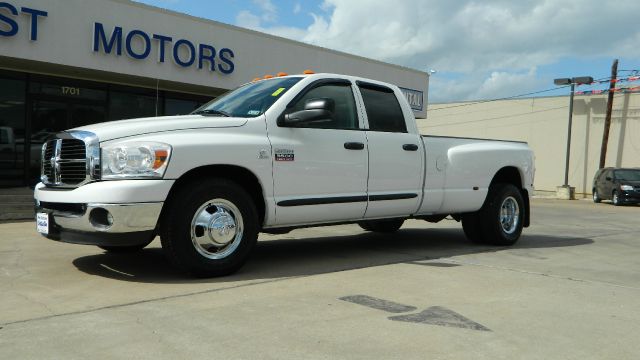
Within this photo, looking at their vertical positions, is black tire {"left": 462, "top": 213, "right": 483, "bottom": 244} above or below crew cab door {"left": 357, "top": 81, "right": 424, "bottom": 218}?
below

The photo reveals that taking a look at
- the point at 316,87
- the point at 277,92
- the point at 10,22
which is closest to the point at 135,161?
the point at 277,92

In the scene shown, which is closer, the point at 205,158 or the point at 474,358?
the point at 474,358

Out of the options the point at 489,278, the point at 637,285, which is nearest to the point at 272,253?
the point at 489,278

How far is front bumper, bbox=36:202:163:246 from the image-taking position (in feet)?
15.4

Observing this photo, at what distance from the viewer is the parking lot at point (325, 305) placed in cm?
341

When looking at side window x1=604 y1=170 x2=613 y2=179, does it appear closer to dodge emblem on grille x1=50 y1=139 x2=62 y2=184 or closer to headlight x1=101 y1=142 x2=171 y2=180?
headlight x1=101 y1=142 x2=171 y2=180

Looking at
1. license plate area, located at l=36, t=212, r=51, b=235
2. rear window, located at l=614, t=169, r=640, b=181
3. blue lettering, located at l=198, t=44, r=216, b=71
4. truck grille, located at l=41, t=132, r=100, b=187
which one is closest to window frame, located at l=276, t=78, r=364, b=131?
truck grille, located at l=41, t=132, r=100, b=187

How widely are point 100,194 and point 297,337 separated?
2150 mm

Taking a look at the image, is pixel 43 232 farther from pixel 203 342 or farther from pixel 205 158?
pixel 203 342

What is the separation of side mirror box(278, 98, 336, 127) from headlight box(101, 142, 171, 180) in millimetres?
1261

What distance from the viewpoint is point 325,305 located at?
171 inches

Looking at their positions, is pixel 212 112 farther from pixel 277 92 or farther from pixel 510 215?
pixel 510 215

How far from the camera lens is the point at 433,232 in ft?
31.7

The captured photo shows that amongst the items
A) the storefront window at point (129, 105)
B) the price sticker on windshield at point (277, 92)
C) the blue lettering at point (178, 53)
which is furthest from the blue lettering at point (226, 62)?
the price sticker on windshield at point (277, 92)
